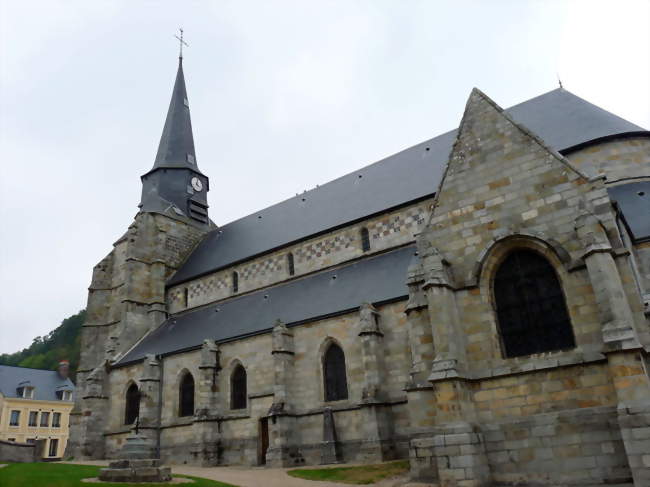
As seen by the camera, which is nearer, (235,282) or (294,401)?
(294,401)

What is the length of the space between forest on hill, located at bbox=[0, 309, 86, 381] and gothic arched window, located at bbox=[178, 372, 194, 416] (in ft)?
147

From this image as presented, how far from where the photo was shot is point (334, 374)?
18078 millimetres

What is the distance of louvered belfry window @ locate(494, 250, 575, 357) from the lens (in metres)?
9.68

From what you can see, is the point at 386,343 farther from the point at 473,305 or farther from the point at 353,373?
the point at 473,305

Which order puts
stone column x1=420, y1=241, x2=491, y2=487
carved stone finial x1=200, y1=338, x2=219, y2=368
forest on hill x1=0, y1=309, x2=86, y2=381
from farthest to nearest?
forest on hill x1=0, y1=309, x2=86, y2=381
carved stone finial x1=200, y1=338, x2=219, y2=368
stone column x1=420, y1=241, x2=491, y2=487

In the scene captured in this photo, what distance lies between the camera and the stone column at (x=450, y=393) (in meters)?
9.20

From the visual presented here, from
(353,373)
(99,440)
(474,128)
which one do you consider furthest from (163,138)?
(474,128)

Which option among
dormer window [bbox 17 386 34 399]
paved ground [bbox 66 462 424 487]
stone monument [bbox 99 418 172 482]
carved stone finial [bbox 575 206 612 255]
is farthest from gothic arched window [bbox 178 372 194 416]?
dormer window [bbox 17 386 34 399]

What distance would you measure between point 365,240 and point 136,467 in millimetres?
12893

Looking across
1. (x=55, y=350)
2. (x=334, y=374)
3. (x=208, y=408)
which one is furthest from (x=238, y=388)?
(x=55, y=350)

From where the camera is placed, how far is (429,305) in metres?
10.5

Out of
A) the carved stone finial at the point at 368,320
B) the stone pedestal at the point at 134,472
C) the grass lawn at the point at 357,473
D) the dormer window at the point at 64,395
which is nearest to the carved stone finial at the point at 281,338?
the carved stone finial at the point at 368,320

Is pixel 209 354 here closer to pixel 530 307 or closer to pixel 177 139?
pixel 530 307

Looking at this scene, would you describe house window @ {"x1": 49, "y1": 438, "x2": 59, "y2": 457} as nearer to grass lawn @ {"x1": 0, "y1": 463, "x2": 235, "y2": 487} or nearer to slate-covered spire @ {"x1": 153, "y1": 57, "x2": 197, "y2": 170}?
slate-covered spire @ {"x1": 153, "y1": 57, "x2": 197, "y2": 170}
